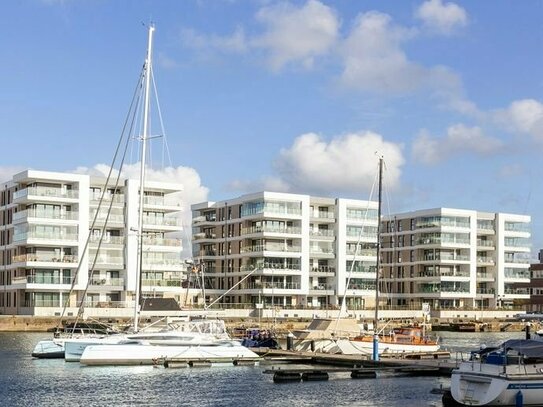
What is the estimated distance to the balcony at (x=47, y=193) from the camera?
383 ft

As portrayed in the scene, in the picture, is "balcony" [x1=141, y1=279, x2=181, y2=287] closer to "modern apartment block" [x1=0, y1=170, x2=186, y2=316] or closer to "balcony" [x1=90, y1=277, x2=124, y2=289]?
"modern apartment block" [x1=0, y1=170, x2=186, y2=316]

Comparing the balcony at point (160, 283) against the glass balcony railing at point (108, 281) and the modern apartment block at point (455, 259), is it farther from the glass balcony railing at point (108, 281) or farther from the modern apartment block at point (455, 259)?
the modern apartment block at point (455, 259)

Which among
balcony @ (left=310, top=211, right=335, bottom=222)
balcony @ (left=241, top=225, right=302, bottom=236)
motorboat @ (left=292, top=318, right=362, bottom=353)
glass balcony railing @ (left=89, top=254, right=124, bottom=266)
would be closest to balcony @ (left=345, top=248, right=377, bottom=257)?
balcony @ (left=310, top=211, right=335, bottom=222)

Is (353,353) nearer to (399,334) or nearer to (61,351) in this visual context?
(399,334)

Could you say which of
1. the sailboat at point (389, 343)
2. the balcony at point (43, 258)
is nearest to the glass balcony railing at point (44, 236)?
the balcony at point (43, 258)

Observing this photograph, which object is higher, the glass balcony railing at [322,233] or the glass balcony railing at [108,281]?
the glass balcony railing at [322,233]

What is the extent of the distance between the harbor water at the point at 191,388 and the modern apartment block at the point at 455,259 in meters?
95.7

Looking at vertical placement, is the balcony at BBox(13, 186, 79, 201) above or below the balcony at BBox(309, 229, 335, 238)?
above

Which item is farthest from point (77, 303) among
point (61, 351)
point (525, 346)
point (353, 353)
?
A: point (525, 346)

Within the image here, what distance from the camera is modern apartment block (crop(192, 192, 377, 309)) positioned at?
135750 millimetres

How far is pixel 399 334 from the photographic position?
69.2 m

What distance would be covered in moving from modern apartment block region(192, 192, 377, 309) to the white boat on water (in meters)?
92.0

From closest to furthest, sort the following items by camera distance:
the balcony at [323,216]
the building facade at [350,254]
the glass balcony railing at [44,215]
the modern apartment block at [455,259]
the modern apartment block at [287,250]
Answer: the glass balcony railing at [44,215] < the modern apartment block at [287,250] < the building facade at [350,254] < the balcony at [323,216] < the modern apartment block at [455,259]

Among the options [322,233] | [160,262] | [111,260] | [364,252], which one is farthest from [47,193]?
[364,252]
